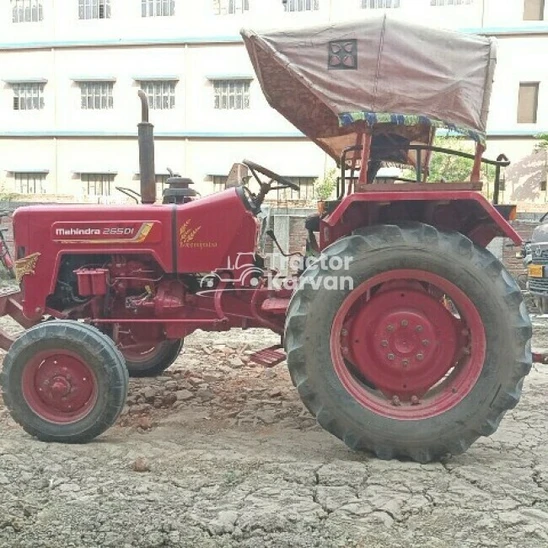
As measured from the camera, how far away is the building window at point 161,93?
19812 millimetres

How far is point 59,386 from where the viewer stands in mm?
3398

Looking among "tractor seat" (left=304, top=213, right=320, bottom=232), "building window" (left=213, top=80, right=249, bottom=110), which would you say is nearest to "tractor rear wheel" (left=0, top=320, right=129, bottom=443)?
"tractor seat" (left=304, top=213, right=320, bottom=232)

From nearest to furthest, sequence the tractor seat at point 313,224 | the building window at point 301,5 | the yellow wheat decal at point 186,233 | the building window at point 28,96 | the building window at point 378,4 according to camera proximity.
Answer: the yellow wheat decal at point 186,233
the tractor seat at point 313,224
the building window at point 378,4
the building window at point 301,5
the building window at point 28,96

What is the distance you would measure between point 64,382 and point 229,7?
18.5m

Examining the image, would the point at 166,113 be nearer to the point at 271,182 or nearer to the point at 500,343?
the point at 271,182

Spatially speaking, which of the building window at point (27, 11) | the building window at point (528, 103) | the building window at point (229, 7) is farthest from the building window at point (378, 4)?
the building window at point (27, 11)

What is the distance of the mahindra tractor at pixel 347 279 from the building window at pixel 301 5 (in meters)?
16.7

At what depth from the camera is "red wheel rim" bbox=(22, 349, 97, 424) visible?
134 inches

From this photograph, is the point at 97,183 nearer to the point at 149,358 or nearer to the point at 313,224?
the point at 149,358

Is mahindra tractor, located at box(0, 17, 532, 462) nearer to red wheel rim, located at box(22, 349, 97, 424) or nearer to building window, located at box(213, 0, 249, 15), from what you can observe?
red wheel rim, located at box(22, 349, 97, 424)

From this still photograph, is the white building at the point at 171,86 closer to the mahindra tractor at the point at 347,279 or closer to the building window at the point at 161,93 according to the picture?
the building window at the point at 161,93

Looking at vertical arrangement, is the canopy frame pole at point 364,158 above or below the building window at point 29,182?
above

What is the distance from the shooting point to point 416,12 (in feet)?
61.6

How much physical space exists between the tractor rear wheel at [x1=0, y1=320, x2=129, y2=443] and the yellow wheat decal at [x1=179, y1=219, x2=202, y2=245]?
29.7 inches
